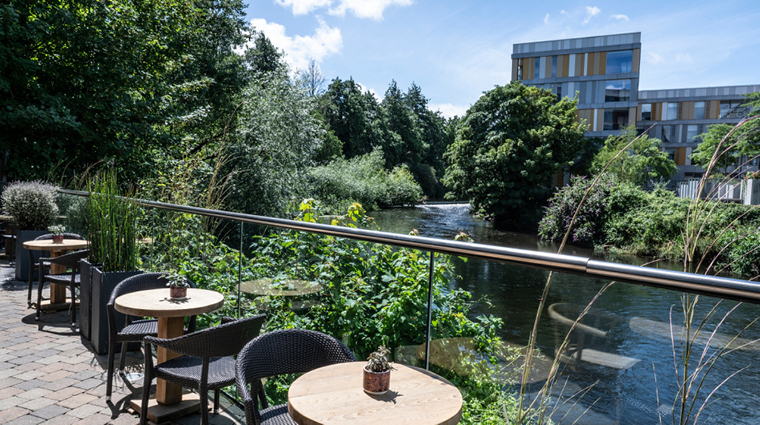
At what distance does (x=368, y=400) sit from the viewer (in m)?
1.56

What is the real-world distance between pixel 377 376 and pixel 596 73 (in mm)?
44901

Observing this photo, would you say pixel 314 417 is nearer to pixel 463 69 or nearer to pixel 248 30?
pixel 248 30

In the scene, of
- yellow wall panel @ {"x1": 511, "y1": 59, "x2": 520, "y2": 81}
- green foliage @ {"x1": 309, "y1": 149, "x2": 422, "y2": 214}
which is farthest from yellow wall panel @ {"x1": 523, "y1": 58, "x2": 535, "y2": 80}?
green foliage @ {"x1": 309, "y1": 149, "x2": 422, "y2": 214}

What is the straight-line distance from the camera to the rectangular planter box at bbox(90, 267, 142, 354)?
3857 millimetres

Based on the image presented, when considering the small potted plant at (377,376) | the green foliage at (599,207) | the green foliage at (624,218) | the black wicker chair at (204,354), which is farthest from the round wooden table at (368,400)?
the green foliage at (599,207)

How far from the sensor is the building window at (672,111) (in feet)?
162

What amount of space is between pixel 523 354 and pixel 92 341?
3.83 meters

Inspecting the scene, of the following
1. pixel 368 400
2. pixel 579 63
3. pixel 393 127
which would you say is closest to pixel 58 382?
pixel 368 400

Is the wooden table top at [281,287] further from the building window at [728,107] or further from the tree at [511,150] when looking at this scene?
the building window at [728,107]

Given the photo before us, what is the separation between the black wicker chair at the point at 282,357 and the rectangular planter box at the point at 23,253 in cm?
609

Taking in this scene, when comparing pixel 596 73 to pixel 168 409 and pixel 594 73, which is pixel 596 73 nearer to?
pixel 594 73

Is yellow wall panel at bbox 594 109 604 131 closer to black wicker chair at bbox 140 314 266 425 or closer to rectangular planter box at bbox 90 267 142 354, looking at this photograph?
rectangular planter box at bbox 90 267 142 354

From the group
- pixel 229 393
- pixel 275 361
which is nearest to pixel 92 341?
pixel 229 393

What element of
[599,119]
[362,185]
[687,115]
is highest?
[687,115]
